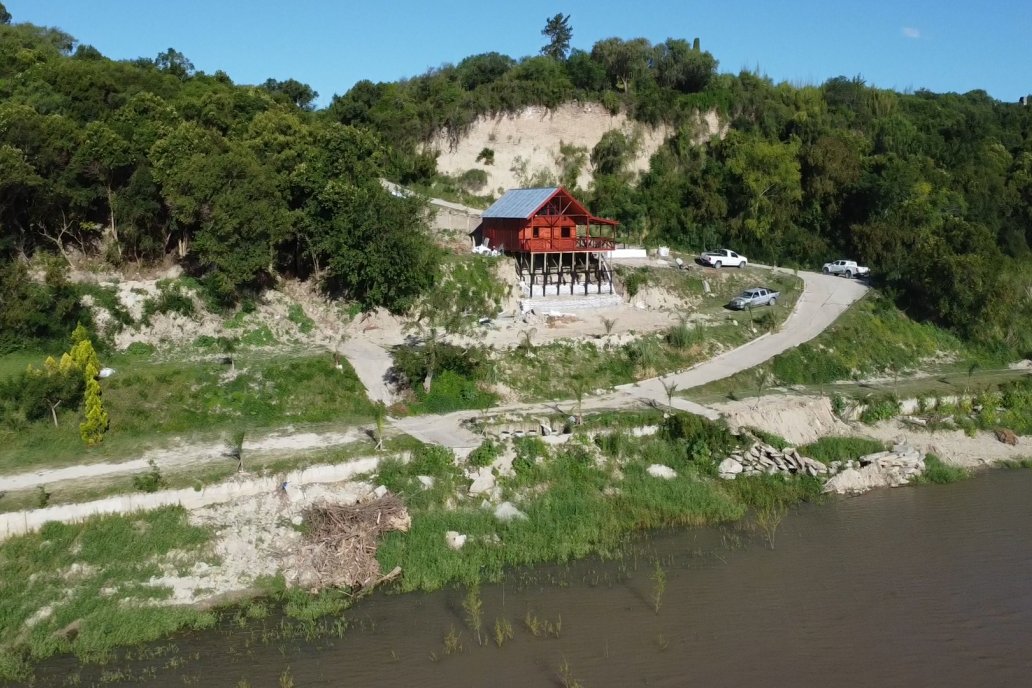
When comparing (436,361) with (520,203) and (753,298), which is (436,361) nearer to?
(520,203)

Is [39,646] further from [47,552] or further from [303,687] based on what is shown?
[303,687]

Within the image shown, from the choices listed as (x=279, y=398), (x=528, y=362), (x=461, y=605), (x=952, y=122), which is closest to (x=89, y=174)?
(x=279, y=398)

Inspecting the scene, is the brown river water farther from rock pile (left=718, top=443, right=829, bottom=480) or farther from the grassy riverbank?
rock pile (left=718, top=443, right=829, bottom=480)

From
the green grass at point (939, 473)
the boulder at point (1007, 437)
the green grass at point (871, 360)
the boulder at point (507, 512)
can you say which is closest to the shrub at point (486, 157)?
the green grass at point (871, 360)

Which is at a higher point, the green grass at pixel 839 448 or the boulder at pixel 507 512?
the green grass at pixel 839 448

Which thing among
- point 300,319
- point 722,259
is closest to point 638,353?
point 300,319

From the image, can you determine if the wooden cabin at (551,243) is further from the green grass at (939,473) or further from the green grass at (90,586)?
the green grass at (90,586)
